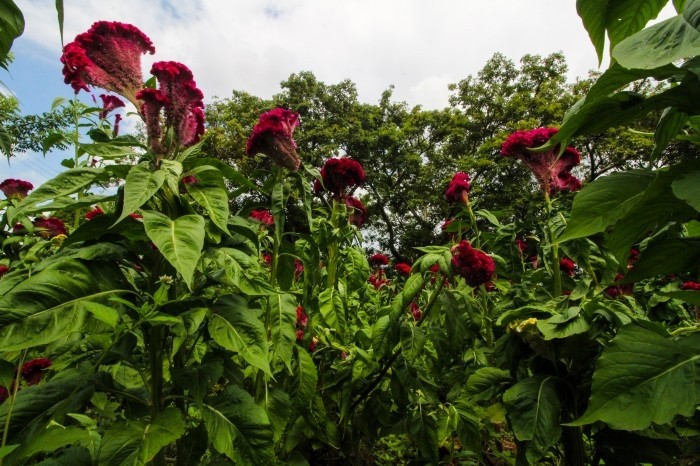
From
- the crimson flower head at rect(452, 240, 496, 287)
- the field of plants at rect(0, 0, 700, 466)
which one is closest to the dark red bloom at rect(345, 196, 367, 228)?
the field of plants at rect(0, 0, 700, 466)

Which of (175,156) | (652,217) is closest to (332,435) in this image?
(175,156)

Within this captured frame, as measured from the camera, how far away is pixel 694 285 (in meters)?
2.00

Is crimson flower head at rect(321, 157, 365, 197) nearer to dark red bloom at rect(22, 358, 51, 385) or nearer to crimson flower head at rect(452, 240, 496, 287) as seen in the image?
crimson flower head at rect(452, 240, 496, 287)

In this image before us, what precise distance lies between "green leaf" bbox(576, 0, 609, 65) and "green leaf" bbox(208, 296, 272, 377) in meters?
1.09

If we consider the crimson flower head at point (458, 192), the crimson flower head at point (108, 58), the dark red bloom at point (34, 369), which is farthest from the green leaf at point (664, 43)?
the dark red bloom at point (34, 369)

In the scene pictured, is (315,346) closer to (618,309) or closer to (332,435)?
(332,435)

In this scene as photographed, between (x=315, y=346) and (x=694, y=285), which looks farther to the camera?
(x=315, y=346)

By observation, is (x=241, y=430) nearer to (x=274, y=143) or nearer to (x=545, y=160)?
(x=274, y=143)

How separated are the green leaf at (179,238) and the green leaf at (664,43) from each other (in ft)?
3.16

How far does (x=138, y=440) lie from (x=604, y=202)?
1240mm

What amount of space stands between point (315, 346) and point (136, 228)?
4.06ft

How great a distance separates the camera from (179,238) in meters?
1.10

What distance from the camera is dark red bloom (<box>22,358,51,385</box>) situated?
167 centimetres

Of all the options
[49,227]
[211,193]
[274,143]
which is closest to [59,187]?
[211,193]
